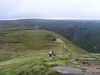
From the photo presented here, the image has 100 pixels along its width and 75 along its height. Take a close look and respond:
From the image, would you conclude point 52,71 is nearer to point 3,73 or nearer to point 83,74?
point 83,74

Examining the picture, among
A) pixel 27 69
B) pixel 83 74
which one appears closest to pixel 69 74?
pixel 83 74

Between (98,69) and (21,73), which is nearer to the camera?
(21,73)

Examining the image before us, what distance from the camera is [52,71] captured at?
14.0 meters

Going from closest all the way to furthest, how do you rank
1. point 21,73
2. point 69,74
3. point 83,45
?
1. point 69,74
2. point 21,73
3. point 83,45

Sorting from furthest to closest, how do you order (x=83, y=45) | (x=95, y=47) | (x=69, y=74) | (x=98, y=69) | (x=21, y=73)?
(x=83, y=45) < (x=95, y=47) < (x=98, y=69) < (x=21, y=73) < (x=69, y=74)

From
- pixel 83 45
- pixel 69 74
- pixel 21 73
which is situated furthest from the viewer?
pixel 83 45

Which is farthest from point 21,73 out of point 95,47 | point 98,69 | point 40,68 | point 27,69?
point 95,47

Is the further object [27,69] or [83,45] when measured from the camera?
[83,45]

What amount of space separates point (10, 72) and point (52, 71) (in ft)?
14.1

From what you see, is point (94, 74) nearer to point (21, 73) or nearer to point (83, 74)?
point (83, 74)

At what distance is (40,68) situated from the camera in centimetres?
1498

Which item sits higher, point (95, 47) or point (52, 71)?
point (52, 71)

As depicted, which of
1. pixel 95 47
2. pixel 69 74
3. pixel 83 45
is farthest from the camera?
pixel 83 45

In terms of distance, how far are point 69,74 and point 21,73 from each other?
4.43 meters
